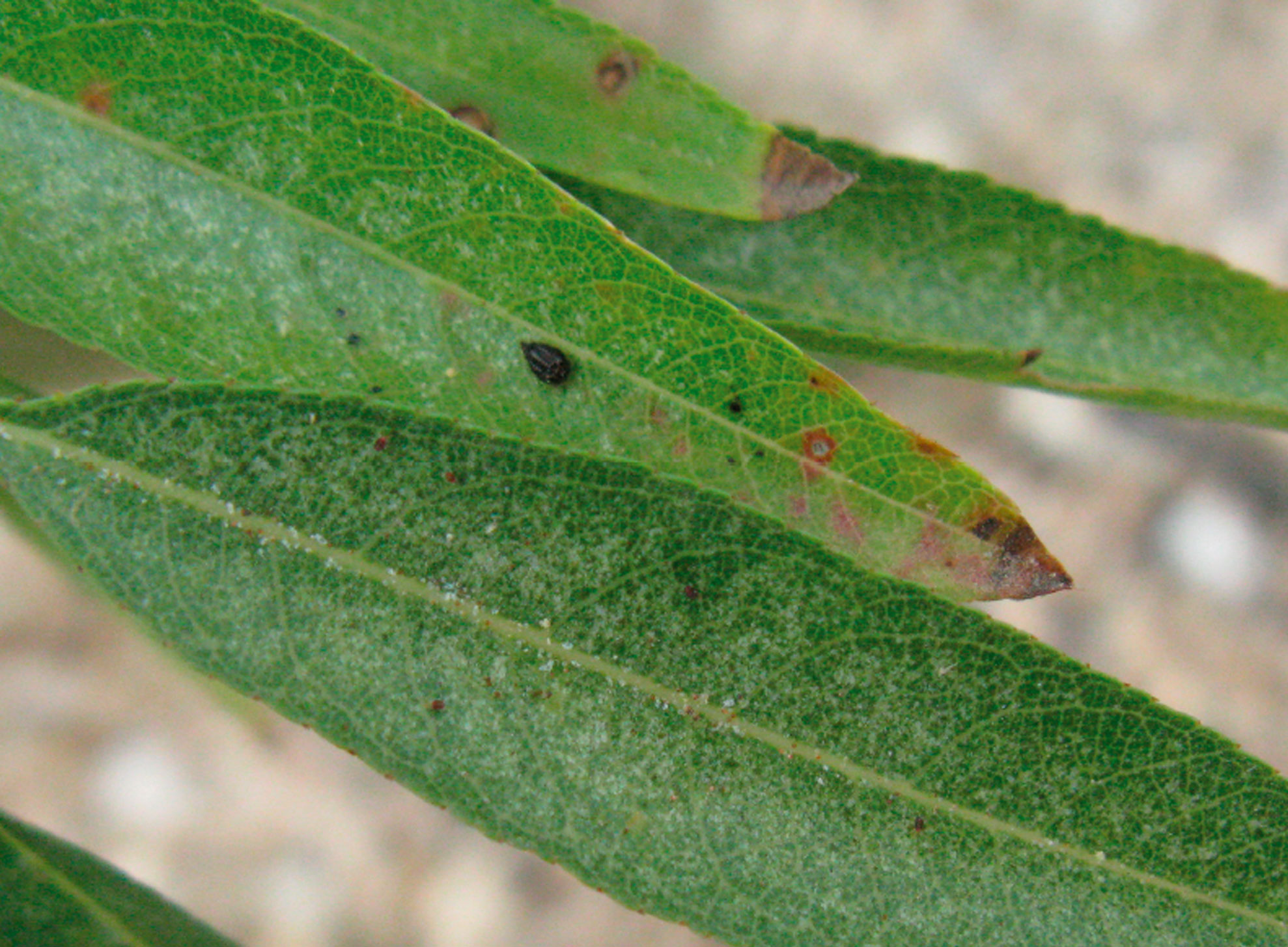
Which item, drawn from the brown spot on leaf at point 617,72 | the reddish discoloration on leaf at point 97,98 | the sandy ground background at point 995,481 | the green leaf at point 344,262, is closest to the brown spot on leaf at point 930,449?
the green leaf at point 344,262

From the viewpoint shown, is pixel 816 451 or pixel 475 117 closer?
pixel 816 451

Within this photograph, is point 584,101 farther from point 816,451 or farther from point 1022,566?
point 1022,566

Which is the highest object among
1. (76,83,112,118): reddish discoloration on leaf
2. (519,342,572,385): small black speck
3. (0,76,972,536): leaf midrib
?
(76,83,112,118): reddish discoloration on leaf

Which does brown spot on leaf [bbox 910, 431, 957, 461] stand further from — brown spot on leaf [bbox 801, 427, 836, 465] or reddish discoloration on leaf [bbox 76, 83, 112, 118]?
reddish discoloration on leaf [bbox 76, 83, 112, 118]

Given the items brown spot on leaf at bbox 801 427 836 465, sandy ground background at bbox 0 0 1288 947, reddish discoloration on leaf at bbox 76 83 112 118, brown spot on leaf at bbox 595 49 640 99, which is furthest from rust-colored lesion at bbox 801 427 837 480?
sandy ground background at bbox 0 0 1288 947

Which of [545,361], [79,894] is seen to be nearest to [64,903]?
[79,894]

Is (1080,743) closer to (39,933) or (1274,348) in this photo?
(1274,348)
